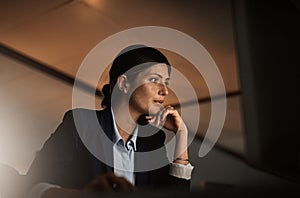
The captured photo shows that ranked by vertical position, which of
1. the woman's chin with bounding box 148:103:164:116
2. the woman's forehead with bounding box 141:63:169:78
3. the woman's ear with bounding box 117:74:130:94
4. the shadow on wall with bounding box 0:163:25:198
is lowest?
the shadow on wall with bounding box 0:163:25:198

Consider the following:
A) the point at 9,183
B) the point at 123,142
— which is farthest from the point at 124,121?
the point at 9,183

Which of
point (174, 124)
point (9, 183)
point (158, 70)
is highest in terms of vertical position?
point (158, 70)

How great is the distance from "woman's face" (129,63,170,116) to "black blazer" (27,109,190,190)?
0.04 m

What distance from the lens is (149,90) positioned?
91 cm

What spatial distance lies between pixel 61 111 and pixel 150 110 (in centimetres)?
19

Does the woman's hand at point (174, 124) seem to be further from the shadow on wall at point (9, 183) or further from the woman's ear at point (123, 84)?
the shadow on wall at point (9, 183)

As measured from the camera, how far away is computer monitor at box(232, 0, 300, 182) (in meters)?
0.87

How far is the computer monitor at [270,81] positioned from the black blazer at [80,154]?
0.61 feet

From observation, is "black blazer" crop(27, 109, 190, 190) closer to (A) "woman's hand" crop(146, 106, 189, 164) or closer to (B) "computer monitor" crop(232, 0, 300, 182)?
(A) "woman's hand" crop(146, 106, 189, 164)

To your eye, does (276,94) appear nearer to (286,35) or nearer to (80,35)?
(286,35)

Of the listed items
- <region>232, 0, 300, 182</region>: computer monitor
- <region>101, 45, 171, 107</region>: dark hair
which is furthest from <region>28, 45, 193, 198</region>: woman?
<region>232, 0, 300, 182</region>: computer monitor

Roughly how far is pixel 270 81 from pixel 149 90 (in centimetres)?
25

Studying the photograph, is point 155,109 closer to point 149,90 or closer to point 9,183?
point 149,90

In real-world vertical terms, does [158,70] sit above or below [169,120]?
above
